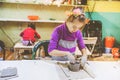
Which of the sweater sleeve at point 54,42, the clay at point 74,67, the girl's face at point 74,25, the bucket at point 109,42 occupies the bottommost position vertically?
the bucket at point 109,42

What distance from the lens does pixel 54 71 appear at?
6.97ft

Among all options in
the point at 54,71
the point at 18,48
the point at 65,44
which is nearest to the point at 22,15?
the point at 18,48

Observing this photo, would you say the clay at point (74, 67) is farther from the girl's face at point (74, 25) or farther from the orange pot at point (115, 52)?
the orange pot at point (115, 52)

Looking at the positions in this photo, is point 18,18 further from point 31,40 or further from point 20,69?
point 20,69

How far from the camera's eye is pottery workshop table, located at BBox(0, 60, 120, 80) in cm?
198

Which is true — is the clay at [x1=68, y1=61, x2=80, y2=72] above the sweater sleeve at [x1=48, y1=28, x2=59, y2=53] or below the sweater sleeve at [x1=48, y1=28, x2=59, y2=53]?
below

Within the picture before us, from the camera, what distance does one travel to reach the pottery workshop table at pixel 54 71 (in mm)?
1980

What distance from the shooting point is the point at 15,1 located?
5543mm

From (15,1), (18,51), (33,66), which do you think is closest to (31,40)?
(18,51)

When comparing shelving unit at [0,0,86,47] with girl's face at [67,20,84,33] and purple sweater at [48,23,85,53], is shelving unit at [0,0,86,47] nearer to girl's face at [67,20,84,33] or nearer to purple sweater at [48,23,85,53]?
purple sweater at [48,23,85,53]

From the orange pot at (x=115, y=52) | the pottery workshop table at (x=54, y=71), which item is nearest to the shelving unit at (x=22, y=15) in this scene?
the orange pot at (x=115, y=52)

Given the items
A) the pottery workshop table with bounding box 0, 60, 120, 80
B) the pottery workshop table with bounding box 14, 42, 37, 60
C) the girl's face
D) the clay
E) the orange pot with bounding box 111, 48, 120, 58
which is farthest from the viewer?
the orange pot with bounding box 111, 48, 120, 58

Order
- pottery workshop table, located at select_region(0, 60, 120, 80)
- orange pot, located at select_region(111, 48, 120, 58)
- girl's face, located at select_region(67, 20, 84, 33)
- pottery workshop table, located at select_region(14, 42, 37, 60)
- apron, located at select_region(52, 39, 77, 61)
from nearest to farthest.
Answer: pottery workshop table, located at select_region(0, 60, 120, 80) < girl's face, located at select_region(67, 20, 84, 33) < apron, located at select_region(52, 39, 77, 61) < pottery workshop table, located at select_region(14, 42, 37, 60) < orange pot, located at select_region(111, 48, 120, 58)

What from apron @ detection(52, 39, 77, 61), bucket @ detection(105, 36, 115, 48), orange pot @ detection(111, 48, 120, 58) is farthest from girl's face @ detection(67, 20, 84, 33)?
bucket @ detection(105, 36, 115, 48)
